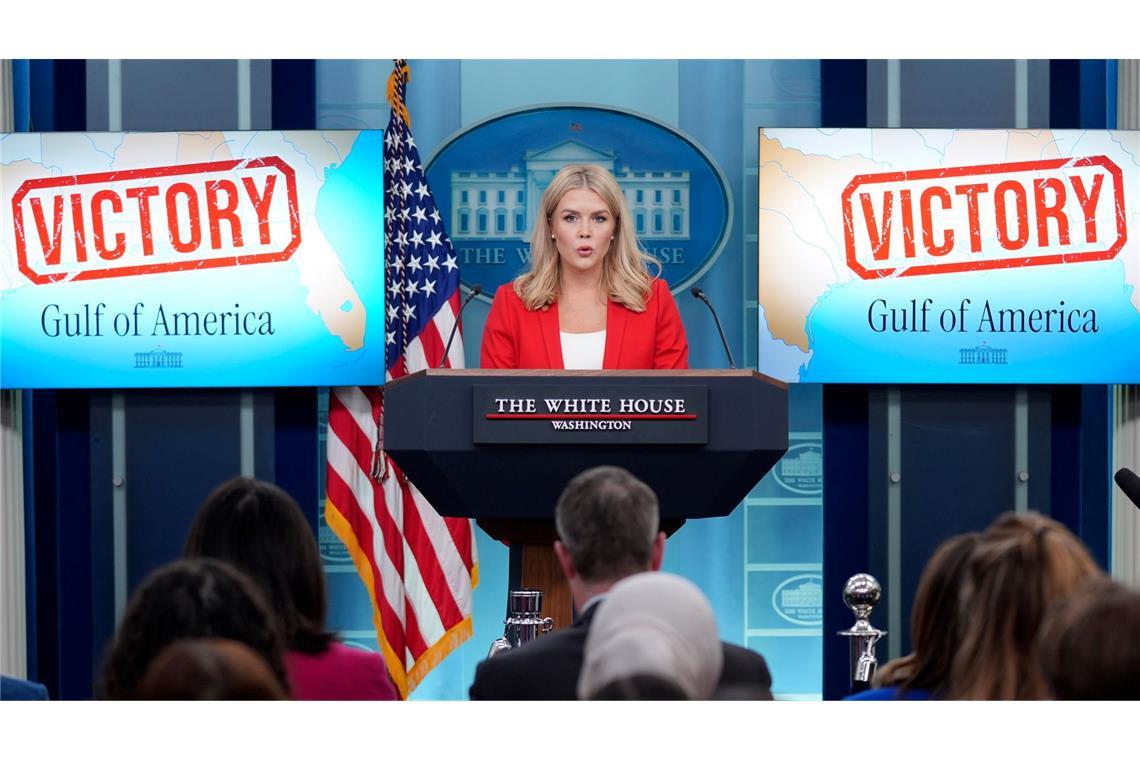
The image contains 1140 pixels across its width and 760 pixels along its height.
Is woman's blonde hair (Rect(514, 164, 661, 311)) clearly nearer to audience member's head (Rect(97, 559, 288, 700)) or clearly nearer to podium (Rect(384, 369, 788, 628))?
podium (Rect(384, 369, 788, 628))

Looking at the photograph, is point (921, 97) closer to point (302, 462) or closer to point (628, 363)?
point (628, 363)

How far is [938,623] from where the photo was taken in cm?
193

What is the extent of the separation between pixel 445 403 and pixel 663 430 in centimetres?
50

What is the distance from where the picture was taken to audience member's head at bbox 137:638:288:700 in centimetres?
130

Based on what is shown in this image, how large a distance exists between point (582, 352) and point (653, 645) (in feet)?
9.61

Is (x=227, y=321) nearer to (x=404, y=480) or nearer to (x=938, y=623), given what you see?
(x=404, y=480)

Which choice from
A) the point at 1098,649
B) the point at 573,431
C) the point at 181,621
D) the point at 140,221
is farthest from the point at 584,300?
the point at 1098,649

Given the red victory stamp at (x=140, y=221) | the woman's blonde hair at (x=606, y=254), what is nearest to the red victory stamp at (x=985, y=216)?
the woman's blonde hair at (x=606, y=254)

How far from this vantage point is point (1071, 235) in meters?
5.27

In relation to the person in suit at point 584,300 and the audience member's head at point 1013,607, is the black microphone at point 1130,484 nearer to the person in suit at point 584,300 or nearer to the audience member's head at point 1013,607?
the audience member's head at point 1013,607

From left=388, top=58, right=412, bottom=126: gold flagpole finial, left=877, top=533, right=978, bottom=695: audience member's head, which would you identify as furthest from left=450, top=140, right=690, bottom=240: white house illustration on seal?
left=877, top=533, right=978, bottom=695: audience member's head

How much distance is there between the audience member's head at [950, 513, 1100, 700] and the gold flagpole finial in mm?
3754

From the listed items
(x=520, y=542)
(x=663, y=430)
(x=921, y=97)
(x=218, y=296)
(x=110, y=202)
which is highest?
(x=921, y=97)

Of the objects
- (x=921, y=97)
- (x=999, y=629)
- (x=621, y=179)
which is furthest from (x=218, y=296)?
(x=999, y=629)
